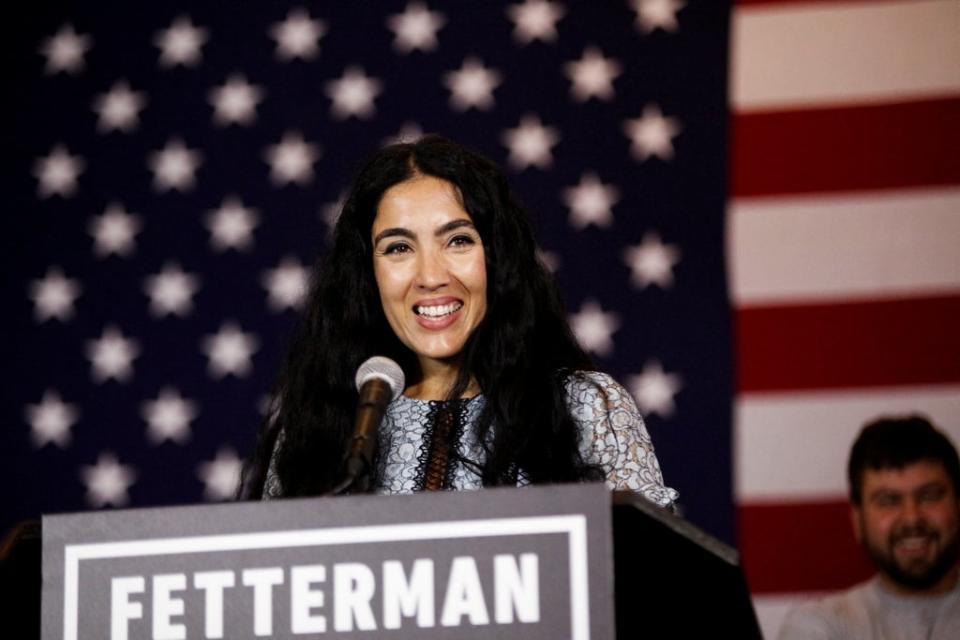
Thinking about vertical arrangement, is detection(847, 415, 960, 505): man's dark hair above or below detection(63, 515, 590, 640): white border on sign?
above

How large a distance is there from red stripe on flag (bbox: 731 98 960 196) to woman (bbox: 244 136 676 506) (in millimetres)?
1441

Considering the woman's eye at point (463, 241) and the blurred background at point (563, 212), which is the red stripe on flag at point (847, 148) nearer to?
the blurred background at point (563, 212)

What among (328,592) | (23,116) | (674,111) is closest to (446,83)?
(674,111)

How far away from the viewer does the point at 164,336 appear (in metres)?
3.68

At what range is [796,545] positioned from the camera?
3.32m

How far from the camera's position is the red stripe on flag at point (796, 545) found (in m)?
3.32

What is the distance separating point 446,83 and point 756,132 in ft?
2.81

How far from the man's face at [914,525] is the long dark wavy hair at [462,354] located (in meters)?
1.35

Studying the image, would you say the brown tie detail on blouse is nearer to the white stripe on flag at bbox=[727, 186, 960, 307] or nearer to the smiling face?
the smiling face

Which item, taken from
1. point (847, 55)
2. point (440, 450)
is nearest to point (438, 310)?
point (440, 450)

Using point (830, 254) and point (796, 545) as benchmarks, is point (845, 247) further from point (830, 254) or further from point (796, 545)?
point (796, 545)

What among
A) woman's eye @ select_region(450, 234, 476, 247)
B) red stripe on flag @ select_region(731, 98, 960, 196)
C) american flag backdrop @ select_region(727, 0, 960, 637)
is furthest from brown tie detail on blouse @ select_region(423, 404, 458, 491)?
red stripe on flag @ select_region(731, 98, 960, 196)

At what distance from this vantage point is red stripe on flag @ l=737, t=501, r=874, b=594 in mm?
3316

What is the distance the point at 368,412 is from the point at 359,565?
0.89ft
